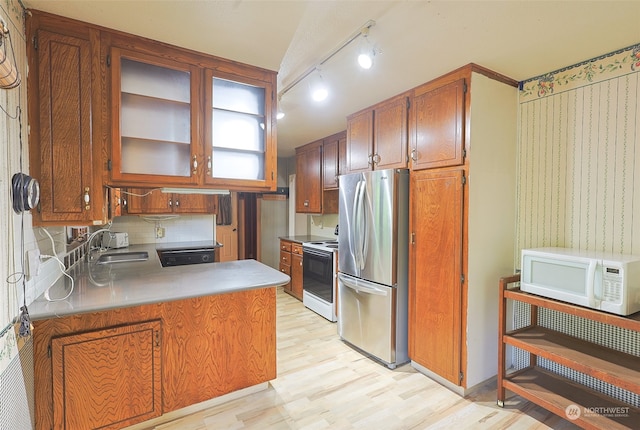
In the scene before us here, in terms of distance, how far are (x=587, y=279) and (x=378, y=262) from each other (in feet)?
4.56

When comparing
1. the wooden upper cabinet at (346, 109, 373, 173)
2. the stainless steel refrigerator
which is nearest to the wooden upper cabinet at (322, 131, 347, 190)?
the wooden upper cabinet at (346, 109, 373, 173)

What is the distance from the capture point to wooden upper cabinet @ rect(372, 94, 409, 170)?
8.35ft

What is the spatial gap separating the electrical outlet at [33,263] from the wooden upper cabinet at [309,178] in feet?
10.5

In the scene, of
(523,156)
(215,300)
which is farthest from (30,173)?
(523,156)

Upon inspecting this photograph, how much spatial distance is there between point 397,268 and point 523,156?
1346mm

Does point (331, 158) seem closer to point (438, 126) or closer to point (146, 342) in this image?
point (438, 126)

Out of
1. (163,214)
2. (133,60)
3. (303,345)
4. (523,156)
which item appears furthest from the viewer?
(163,214)

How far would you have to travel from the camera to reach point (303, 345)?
302 cm

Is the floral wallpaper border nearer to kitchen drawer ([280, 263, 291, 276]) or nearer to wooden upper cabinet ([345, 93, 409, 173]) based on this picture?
→ wooden upper cabinet ([345, 93, 409, 173])

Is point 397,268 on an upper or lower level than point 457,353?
upper

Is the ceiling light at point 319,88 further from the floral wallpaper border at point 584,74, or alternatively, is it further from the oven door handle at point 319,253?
the oven door handle at point 319,253

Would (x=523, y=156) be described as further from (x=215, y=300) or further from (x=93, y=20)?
(x=93, y=20)

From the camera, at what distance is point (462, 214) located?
6.94 ft

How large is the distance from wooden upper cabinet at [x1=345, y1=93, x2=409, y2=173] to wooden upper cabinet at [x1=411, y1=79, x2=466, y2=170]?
117mm
